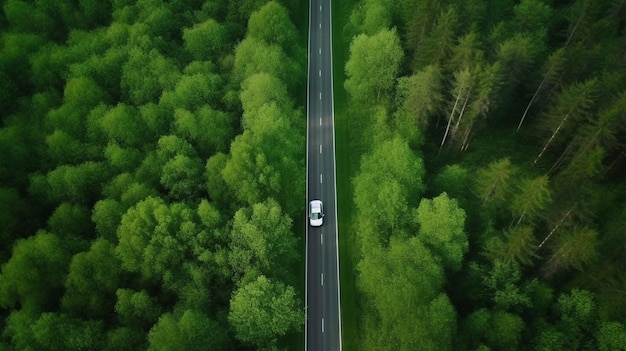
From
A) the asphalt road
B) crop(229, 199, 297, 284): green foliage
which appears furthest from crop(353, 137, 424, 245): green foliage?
crop(229, 199, 297, 284): green foliage

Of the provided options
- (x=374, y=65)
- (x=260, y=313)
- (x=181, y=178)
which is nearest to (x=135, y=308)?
(x=260, y=313)

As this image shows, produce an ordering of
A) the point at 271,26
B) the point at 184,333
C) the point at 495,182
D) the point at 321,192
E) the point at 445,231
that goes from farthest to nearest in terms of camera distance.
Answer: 1. the point at 271,26
2. the point at 321,192
3. the point at 495,182
4. the point at 445,231
5. the point at 184,333

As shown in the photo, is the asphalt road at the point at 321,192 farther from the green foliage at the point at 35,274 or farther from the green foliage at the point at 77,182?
the green foliage at the point at 35,274

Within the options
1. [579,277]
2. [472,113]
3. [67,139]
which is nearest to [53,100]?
[67,139]

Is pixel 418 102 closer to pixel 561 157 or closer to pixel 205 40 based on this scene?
pixel 561 157

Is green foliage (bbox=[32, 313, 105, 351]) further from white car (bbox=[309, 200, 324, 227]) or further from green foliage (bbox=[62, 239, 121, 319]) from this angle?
white car (bbox=[309, 200, 324, 227])
